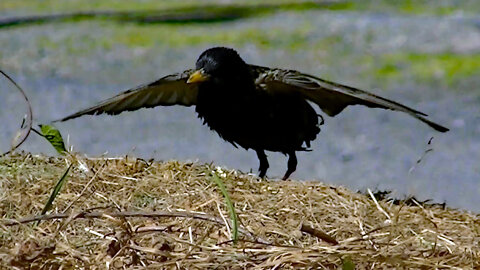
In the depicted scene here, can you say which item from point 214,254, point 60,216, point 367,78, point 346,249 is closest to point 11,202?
point 60,216

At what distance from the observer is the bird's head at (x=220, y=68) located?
210 inches

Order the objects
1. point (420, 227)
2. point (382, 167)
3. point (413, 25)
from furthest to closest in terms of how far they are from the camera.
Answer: point (413, 25) → point (382, 167) → point (420, 227)

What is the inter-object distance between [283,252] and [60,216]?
2.27ft

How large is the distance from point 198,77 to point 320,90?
0.63m

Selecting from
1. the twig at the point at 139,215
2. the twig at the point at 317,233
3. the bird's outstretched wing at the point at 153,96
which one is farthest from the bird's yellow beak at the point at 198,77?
the twig at the point at 317,233

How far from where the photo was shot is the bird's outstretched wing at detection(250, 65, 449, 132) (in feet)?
16.1

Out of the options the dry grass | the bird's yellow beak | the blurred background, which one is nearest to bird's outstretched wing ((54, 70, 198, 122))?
the bird's yellow beak

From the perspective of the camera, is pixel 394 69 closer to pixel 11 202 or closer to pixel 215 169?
pixel 215 169

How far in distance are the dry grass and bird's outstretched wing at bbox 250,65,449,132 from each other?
24.4 inches

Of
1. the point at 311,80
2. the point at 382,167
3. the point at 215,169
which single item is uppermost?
the point at 311,80

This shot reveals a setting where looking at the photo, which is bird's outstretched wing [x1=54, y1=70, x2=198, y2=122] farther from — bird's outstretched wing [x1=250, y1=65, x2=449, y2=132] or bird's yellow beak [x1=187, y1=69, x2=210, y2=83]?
bird's outstretched wing [x1=250, y1=65, x2=449, y2=132]

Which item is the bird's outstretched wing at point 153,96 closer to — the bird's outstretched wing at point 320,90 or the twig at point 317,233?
the bird's outstretched wing at point 320,90

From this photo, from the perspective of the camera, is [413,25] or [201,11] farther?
[201,11]

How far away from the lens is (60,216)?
10.1 ft
